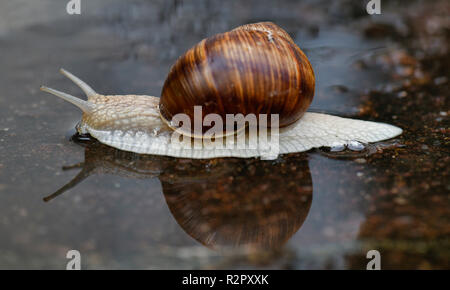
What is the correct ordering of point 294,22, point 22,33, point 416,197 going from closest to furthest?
point 416,197 < point 22,33 < point 294,22

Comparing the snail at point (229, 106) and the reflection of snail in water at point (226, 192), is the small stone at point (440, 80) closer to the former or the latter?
the snail at point (229, 106)

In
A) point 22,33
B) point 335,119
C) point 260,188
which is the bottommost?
point 260,188

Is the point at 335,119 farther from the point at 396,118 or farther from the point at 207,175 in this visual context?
the point at 207,175

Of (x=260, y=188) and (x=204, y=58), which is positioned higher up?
(x=204, y=58)

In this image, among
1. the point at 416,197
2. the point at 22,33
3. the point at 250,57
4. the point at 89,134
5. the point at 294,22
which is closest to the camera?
the point at 416,197

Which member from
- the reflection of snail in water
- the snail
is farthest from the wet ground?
the snail

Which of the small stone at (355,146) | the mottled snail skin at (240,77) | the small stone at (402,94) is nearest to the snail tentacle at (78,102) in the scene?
the mottled snail skin at (240,77)

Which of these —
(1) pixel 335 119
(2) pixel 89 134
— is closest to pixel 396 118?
(1) pixel 335 119

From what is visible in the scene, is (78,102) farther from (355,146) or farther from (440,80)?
(440,80)

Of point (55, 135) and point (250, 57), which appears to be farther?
point (55, 135)
